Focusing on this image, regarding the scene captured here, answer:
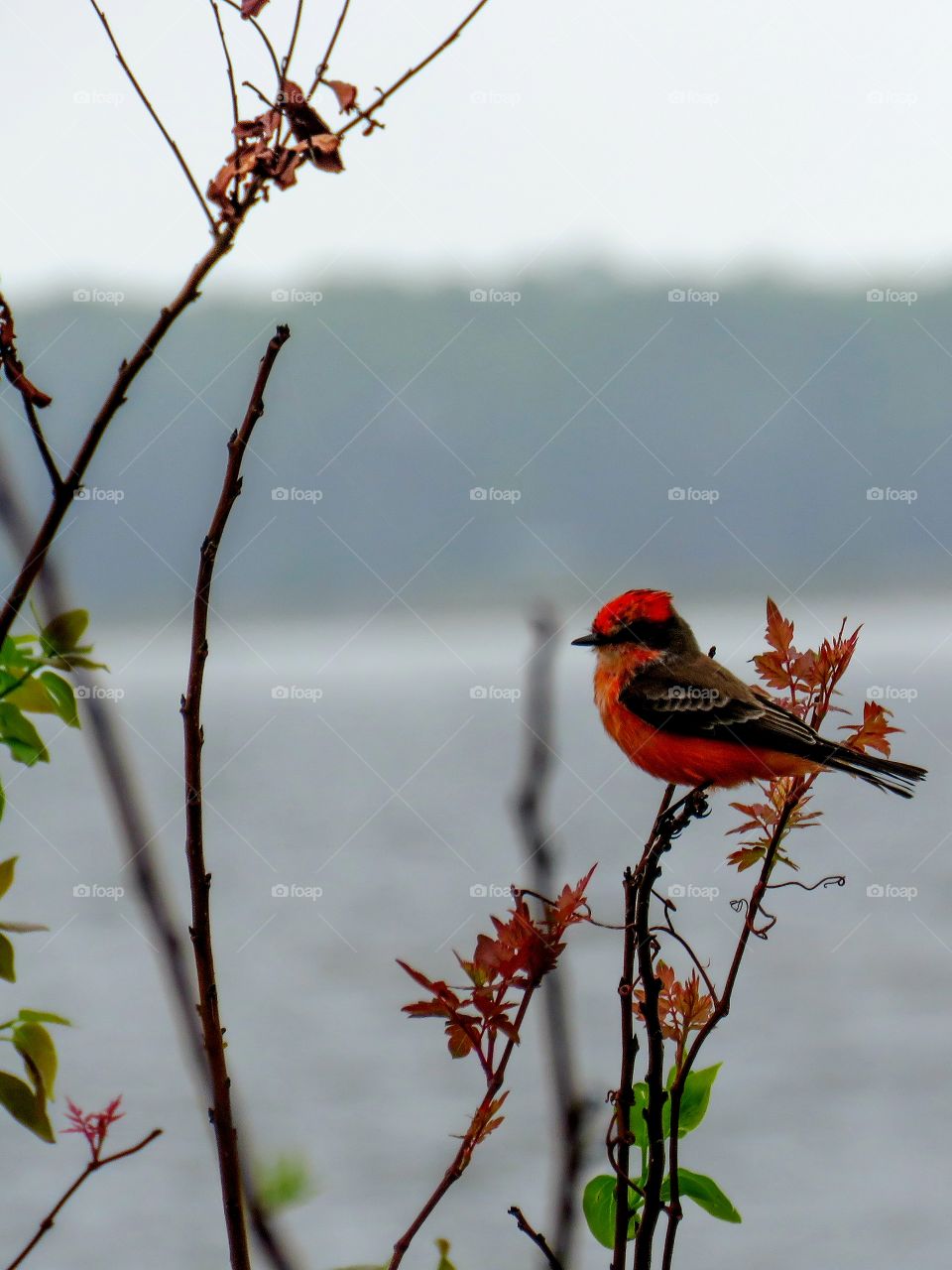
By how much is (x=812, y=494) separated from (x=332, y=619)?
20.9 ft

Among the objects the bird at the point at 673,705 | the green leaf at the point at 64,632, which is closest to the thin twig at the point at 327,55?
the green leaf at the point at 64,632

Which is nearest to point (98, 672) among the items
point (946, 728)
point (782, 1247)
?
point (782, 1247)

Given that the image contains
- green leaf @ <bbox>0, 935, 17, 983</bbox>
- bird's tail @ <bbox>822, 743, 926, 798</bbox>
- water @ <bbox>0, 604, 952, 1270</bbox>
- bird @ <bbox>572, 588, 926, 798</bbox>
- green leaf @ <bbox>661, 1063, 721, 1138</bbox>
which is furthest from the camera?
water @ <bbox>0, 604, 952, 1270</bbox>

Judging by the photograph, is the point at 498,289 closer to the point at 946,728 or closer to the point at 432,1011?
the point at 432,1011

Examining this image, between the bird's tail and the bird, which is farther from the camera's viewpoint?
the bird

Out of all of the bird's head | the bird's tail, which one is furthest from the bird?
the bird's tail

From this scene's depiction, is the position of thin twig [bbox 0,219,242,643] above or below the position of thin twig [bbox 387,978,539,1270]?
above

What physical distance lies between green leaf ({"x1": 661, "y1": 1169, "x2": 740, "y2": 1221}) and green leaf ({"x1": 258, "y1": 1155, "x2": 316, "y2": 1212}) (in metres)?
0.20

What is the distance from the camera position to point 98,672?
2.21 feet

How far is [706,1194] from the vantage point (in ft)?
2.28

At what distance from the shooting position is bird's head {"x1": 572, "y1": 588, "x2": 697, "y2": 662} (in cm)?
149

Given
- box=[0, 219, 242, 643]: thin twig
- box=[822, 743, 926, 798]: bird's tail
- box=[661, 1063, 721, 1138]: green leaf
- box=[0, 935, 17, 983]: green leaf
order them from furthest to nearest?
1. box=[822, 743, 926, 798]: bird's tail
2. box=[661, 1063, 721, 1138]: green leaf
3. box=[0, 935, 17, 983]: green leaf
4. box=[0, 219, 242, 643]: thin twig

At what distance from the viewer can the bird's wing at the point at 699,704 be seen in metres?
1.50

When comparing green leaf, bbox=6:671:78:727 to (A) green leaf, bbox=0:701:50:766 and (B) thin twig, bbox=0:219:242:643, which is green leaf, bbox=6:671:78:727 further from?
(B) thin twig, bbox=0:219:242:643
